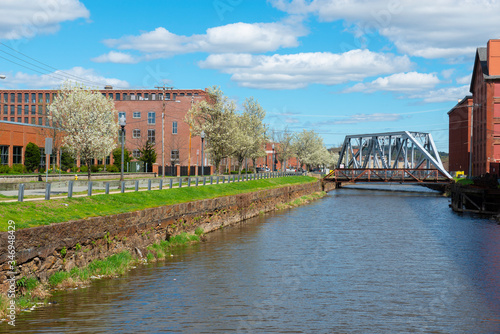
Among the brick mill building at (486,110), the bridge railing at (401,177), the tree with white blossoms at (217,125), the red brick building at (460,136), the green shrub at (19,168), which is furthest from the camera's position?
the red brick building at (460,136)

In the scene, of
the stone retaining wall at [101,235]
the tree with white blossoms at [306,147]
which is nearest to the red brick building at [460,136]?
the tree with white blossoms at [306,147]

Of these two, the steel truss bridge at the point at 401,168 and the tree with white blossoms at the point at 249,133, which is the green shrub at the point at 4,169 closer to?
the tree with white blossoms at the point at 249,133

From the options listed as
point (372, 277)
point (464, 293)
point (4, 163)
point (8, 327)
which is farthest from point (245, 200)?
point (4, 163)

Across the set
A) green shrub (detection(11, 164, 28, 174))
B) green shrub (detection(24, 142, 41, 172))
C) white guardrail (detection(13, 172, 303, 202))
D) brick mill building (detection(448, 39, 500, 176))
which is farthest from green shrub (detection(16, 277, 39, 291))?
brick mill building (detection(448, 39, 500, 176))

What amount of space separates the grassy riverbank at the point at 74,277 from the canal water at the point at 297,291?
16.0 inches

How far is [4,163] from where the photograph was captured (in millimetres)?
58688

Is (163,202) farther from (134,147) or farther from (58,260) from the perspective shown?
(134,147)

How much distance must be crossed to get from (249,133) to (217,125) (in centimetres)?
1421

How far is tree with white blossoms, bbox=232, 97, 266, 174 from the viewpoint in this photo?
212ft

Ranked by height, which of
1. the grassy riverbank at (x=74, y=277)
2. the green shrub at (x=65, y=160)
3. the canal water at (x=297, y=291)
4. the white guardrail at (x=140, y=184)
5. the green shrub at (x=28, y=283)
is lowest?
the canal water at (x=297, y=291)

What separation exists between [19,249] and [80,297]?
2018 millimetres

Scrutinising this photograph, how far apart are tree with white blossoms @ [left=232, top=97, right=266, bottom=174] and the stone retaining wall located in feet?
105

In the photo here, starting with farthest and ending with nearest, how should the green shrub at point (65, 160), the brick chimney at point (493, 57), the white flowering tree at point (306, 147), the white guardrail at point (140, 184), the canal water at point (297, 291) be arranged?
1. the white flowering tree at point (306, 147)
2. the green shrub at point (65, 160)
3. the brick chimney at point (493, 57)
4. the white guardrail at point (140, 184)
5. the canal water at point (297, 291)

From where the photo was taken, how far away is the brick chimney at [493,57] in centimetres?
7175
